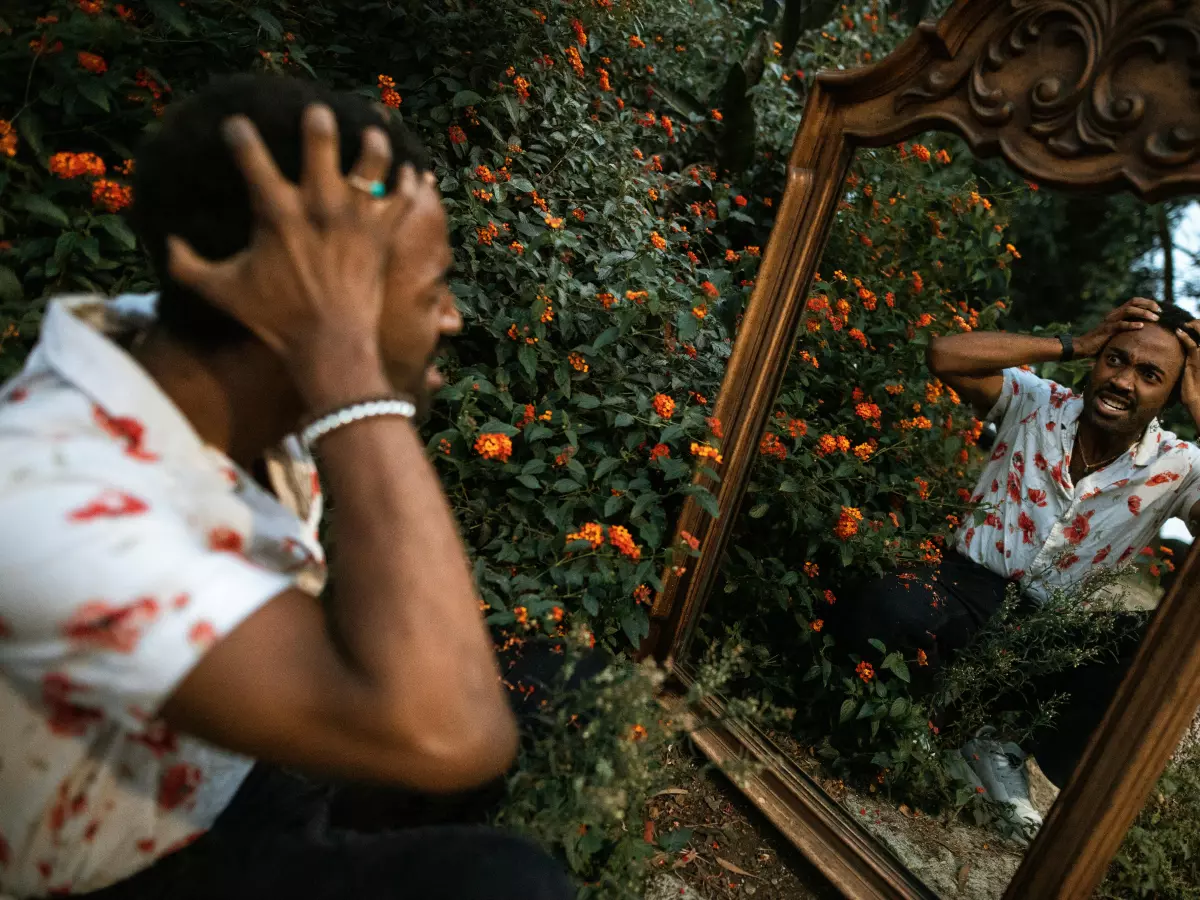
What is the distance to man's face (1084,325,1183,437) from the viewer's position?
6.31ft

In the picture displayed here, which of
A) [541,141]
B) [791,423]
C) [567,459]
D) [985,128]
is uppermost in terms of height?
[985,128]

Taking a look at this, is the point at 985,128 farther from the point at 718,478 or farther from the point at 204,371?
the point at 204,371

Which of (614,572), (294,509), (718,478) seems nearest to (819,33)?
(718,478)

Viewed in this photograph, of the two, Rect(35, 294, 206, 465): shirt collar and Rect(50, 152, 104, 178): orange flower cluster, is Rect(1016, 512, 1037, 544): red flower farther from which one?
Rect(50, 152, 104, 178): orange flower cluster

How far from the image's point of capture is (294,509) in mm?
1226

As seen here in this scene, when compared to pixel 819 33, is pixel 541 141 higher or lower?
lower

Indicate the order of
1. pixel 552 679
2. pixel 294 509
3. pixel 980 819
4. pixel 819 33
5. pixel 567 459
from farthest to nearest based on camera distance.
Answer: pixel 819 33 < pixel 567 459 < pixel 980 819 < pixel 552 679 < pixel 294 509

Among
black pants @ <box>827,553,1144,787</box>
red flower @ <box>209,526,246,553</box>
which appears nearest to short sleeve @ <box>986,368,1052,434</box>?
black pants @ <box>827,553,1144,787</box>

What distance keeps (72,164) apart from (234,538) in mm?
1140

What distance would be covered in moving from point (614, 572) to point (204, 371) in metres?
1.23

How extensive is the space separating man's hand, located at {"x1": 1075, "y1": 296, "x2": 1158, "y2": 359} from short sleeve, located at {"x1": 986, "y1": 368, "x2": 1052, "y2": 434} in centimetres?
14

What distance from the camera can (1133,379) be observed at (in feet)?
6.60

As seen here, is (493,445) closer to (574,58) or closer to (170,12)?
(170,12)

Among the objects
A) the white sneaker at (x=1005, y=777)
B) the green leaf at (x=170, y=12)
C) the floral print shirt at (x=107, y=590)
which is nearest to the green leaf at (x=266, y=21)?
the green leaf at (x=170, y=12)
